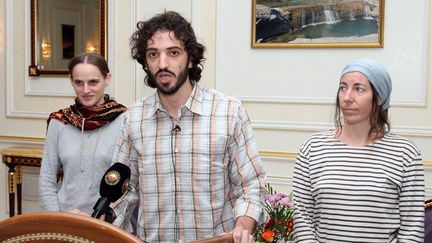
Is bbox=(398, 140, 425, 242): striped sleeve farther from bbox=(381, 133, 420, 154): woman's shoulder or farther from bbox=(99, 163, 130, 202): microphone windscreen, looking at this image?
bbox=(99, 163, 130, 202): microphone windscreen

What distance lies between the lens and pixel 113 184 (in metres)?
1.72

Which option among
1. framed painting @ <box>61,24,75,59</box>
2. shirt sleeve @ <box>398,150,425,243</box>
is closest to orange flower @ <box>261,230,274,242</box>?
shirt sleeve @ <box>398,150,425,243</box>

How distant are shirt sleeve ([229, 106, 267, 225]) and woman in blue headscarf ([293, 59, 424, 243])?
0.73 feet

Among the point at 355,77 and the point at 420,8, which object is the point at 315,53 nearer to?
the point at 420,8

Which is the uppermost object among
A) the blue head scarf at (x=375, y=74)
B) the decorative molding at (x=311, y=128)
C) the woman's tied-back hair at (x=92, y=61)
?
the woman's tied-back hair at (x=92, y=61)

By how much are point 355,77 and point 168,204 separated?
2.62ft

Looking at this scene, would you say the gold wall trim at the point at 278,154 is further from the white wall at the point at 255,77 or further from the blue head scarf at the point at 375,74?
the blue head scarf at the point at 375,74

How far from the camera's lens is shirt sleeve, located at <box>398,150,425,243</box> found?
6.38ft

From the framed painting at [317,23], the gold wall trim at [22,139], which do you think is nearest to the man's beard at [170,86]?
the framed painting at [317,23]

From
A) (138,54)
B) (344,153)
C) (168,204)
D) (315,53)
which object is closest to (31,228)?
(168,204)

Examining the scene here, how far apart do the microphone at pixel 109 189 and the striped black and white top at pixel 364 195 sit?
0.68 meters

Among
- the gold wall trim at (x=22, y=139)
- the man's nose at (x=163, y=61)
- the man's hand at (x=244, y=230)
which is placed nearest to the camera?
the man's hand at (x=244, y=230)

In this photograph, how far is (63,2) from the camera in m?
5.23

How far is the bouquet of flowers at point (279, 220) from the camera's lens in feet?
7.46
